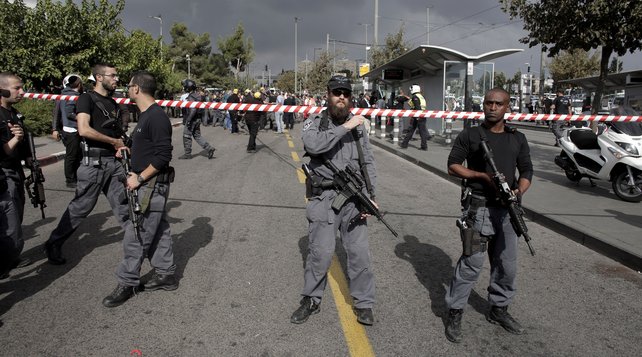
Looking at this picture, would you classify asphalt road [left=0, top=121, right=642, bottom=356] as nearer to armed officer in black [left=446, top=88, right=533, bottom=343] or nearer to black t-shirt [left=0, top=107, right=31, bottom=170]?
armed officer in black [left=446, top=88, right=533, bottom=343]

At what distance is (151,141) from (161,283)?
4.03 feet

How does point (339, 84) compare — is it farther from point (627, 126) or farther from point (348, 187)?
point (627, 126)

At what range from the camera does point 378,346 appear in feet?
11.1

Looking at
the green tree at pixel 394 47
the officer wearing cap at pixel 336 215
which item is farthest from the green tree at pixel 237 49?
the officer wearing cap at pixel 336 215

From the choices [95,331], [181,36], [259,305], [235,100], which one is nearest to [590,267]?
[259,305]

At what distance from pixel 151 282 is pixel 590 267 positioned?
4.33m

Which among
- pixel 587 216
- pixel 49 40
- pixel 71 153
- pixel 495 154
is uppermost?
pixel 49 40

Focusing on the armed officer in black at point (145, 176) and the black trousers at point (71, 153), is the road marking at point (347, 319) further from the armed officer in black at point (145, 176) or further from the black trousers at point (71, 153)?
the black trousers at point (71, 153)

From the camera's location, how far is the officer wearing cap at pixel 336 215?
3.55 metres

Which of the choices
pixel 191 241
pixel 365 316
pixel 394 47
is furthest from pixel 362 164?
pixel 394 47

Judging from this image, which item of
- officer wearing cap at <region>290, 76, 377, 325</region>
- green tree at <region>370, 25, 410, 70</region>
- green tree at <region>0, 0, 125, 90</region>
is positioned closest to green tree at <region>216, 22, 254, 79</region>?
green tree at <region>370, 25, 410, 70</region>

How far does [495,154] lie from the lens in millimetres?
3553

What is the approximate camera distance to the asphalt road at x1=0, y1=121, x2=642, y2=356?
135 inches

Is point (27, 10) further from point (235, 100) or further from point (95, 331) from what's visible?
point (95, 331)
